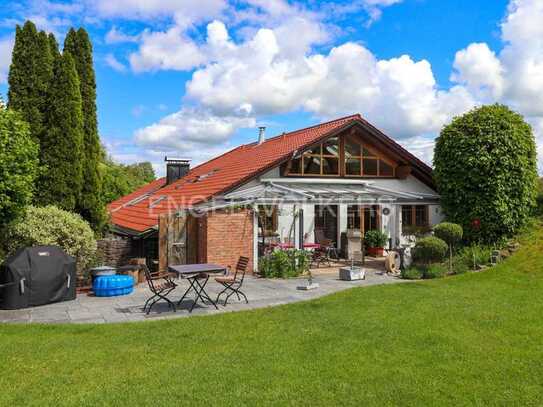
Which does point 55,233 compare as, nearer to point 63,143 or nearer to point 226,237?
point 63,143

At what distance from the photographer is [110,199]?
37469mm

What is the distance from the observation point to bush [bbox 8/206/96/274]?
12.1 meters

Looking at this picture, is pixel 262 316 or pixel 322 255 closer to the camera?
pixel 262 316

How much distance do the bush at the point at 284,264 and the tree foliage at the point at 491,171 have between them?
7.39 meters

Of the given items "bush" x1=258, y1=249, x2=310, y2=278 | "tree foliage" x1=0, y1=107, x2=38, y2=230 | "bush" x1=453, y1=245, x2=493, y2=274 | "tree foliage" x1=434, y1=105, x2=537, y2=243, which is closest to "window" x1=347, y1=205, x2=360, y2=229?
"tree foliage" x1=434, y1=105, x2=537, y2=243

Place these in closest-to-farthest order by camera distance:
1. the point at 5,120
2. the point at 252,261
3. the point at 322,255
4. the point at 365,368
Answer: the point at 365,368
the point at 5,120
the point at 252,261
the point at 322,255

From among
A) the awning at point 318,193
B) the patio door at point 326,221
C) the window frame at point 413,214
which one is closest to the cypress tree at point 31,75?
the awning at point 318,193

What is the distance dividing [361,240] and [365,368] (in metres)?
13.2

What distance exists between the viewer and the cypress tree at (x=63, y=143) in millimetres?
14125

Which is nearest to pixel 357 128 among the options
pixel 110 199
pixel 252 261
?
pixel 252 261

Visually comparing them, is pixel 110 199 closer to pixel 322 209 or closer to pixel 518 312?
pixel 322 209

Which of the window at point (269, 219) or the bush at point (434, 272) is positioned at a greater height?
the window at point (269, 219)

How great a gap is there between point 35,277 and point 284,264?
757 cm

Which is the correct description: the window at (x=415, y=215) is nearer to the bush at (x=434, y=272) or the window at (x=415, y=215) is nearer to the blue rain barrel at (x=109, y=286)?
the bush at (x=434, y=272)
